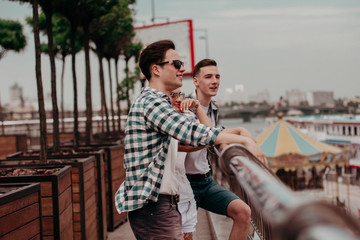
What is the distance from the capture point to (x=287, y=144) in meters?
17.3

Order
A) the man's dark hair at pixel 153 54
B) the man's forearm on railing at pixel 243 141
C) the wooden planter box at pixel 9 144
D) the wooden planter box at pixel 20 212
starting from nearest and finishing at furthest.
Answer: the man's forearm on railing at pixel 243 141, the man's dark hair at pixel 153 54, the wooden planter box at pixel 20 212, the wooden planter box at pixel 9 144

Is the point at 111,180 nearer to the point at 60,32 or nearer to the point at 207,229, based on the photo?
the point at 207,229

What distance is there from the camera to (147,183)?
2035 millimetres

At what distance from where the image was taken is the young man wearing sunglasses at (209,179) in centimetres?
301

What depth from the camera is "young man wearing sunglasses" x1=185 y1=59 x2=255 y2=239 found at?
3.01 m

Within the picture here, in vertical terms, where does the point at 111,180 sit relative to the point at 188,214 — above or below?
below

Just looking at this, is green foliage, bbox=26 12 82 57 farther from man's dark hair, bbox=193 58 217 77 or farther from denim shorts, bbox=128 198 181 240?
denim shorts, bbox=128 198 181 240

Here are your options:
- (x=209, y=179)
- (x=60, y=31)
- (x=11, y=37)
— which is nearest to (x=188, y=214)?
(x=209, y=179)

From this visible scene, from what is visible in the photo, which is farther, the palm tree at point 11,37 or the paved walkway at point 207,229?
the palm tree at point 11,37

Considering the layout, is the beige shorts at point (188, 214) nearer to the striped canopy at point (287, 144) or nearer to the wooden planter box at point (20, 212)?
the wooden planter box at point (20, 212)

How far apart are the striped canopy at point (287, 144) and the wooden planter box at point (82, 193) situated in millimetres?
12576

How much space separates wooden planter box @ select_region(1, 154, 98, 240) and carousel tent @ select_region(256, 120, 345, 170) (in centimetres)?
1233

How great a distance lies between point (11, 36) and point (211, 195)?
43.6 feet

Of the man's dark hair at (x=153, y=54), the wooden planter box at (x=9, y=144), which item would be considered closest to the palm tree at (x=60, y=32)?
the wooden planter box at (x=9, y=144)
